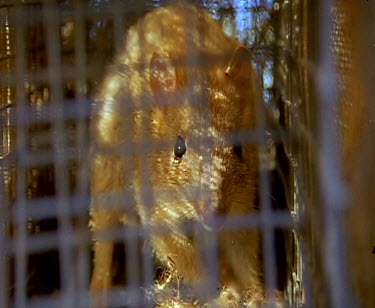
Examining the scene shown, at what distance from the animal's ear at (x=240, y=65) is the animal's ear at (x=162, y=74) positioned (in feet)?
0.45

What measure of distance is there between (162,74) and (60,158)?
304 mm

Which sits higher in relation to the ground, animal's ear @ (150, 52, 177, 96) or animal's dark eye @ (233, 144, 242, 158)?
animal's ear @ (150, 52, 177, 96)

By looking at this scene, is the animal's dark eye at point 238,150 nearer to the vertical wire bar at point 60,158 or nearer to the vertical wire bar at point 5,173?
the vertical wire bar at point 60,158

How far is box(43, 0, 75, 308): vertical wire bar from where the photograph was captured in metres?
1.34

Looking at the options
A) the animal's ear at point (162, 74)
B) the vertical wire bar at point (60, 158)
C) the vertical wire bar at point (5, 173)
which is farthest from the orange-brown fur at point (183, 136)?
the vertical wire bar at point (5, 173)

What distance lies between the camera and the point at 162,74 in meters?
1.54

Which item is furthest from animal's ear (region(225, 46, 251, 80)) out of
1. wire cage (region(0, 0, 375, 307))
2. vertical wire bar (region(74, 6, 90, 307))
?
vertical wire bar (region(74, 6, 90, 307))

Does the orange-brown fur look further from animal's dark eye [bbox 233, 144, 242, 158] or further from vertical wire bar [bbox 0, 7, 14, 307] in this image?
vertical wire bar [bbox 0, 7, 14, 307]

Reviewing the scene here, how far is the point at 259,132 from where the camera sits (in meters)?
1.45

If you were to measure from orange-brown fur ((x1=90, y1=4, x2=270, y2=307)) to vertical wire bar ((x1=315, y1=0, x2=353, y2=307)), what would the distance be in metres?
0.33

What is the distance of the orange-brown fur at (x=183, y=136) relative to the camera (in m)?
1.42

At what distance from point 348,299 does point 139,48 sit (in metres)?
0.95

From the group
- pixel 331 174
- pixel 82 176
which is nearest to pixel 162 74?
pixel 82 176

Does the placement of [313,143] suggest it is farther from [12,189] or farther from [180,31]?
[12,189]
